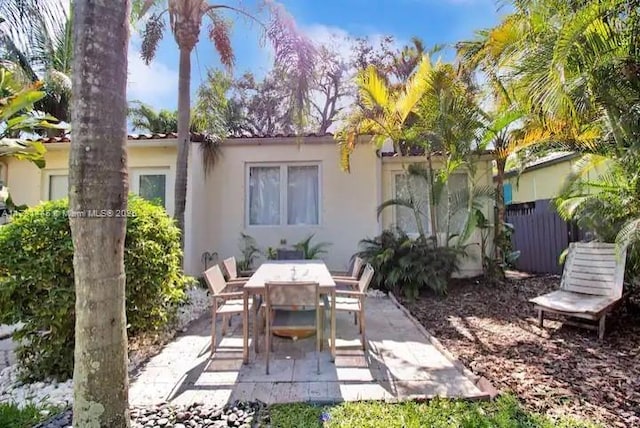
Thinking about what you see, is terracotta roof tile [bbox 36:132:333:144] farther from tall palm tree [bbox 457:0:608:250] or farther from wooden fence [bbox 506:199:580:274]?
wooden fence [bbox 506:199:580:274]

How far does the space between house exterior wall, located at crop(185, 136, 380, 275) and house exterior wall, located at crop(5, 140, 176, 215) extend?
1057mm

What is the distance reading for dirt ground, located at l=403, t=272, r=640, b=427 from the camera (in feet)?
11.6

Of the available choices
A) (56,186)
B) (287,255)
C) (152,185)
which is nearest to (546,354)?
(287,255)

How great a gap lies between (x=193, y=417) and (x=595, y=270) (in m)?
6.38

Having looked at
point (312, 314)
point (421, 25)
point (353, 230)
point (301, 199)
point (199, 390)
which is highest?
point (421, 25)

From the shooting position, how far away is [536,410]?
334 centimetres

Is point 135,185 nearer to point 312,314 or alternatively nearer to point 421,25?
point 312,314

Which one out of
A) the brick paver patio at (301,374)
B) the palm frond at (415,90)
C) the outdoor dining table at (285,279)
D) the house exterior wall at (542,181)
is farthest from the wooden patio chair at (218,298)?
the house exterior wall at (542,181)

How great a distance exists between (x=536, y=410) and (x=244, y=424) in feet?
8.55

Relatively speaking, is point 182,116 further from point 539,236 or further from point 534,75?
point 539,236

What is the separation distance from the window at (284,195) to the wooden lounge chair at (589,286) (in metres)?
5.56

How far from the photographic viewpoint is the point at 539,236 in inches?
446

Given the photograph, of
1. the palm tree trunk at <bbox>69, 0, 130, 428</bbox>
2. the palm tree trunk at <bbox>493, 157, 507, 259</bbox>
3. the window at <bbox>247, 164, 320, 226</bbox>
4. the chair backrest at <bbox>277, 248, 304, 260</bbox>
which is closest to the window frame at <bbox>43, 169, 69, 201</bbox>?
the window at <bbox>247, 164, 320, 226</bbox>

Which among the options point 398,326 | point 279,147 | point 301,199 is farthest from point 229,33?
point 398,326
